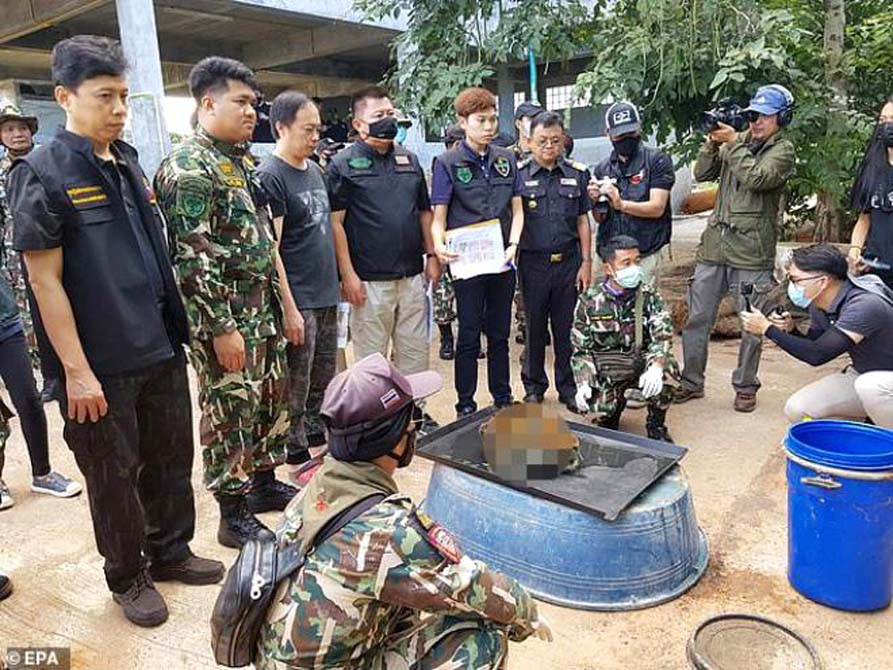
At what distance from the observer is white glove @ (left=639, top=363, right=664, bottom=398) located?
3.35 metres

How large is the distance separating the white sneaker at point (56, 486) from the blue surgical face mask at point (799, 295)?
10.5 ft

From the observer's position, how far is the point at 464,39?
5730 millimetres

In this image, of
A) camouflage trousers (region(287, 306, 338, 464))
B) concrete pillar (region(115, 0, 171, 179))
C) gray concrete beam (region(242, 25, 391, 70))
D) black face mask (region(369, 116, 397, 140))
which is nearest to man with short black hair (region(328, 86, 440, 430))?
black face mask (region(369, 116, 397, 140))

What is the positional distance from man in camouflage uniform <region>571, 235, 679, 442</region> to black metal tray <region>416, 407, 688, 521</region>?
0.58m

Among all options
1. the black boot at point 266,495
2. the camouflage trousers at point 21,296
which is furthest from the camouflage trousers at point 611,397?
the camouflage trousers at point 21,296

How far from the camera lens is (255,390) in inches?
102

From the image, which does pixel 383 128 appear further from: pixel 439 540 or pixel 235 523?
pixel 439 540

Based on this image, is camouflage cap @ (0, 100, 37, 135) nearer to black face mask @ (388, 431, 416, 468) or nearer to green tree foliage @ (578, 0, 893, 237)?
green tree foliage @ (578, 0, 893, 237)

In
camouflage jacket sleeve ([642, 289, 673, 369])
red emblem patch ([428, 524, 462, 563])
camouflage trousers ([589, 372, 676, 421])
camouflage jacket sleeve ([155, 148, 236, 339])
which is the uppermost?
camouflage jacket sleeve ([155, 148, 236, 339])

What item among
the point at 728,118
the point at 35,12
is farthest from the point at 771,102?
the point at 35,12

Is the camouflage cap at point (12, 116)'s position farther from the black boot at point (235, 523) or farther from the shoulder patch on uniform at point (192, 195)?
the black boot at point (235, 523)

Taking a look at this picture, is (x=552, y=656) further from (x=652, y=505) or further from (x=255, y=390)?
(x=255, y=390)

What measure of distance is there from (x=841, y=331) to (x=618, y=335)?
1079 millimetres

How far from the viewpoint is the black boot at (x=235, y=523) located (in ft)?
8.89
